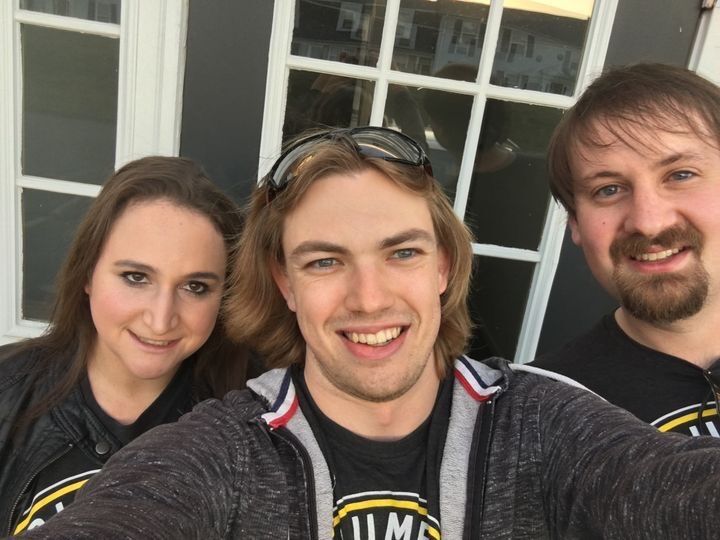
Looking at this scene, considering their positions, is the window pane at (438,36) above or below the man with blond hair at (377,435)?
above

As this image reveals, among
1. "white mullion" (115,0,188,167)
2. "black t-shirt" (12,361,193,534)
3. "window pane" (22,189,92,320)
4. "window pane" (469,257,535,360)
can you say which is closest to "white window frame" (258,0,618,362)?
Answer: "window pane" (469,257,535,360)

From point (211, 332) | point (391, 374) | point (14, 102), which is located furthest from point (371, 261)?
point (14, 102)

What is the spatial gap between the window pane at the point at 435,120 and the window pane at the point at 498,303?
47cm

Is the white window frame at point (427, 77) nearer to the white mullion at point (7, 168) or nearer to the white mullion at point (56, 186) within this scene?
the white mullion at point (56, 186)

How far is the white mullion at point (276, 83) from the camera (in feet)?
6.54

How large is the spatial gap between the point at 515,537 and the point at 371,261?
719 millimetres

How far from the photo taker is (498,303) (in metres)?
2.43

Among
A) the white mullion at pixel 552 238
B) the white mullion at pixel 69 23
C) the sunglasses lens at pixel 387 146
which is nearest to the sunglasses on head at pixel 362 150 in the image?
the sunglasses lens at pixel 387 146

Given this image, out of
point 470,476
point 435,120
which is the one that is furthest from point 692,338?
point 435,120

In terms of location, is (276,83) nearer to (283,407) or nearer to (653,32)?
(283,407)

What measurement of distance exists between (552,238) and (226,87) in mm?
1506

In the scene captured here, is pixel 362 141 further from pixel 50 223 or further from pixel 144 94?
pixel 50 223

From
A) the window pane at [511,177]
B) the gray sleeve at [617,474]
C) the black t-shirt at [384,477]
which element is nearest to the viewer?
the gray sleeve at [617,474]


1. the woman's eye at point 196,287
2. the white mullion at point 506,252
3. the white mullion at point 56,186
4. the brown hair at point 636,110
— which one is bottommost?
the woman's eye at point 196,287
